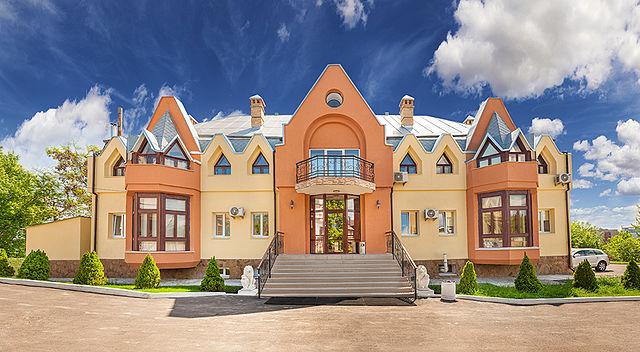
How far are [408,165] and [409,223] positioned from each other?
103 inches

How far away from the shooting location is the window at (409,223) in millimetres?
20391

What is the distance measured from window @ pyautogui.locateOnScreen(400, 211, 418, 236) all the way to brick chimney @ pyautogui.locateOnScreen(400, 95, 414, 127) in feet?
17.7

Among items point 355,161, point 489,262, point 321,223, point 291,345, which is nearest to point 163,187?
point 321,223

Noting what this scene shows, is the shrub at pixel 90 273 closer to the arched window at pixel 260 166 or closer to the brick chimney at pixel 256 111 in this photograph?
the arched window at pixel 260 166

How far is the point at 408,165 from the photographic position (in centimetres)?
2075

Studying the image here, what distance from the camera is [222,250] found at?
2016cm

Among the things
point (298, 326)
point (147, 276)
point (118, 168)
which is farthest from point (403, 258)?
point (118, 168)

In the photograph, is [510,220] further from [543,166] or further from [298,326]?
[298,326]

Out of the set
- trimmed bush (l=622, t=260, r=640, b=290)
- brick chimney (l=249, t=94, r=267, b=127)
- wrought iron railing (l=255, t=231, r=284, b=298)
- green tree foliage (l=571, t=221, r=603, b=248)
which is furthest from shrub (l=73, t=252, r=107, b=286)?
green tree foliage (l=571, t=221, r=603, b=248)

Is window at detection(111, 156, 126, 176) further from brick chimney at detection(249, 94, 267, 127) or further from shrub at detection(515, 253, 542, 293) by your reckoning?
shrub at detection(515, 253, 542, 293)

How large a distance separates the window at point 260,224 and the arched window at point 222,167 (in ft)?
7.73

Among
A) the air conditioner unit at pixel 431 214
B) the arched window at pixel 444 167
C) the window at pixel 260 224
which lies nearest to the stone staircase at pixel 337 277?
the window at pixel 260 224

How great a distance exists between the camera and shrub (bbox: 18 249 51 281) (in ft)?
54.7

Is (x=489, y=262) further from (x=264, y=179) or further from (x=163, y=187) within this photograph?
(x=163, y=187)
